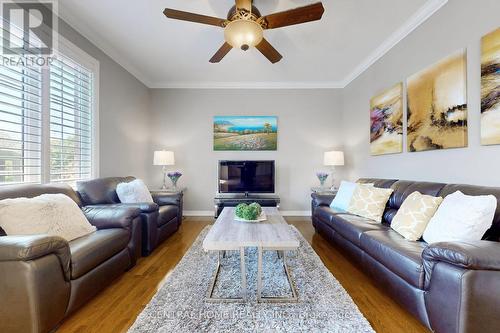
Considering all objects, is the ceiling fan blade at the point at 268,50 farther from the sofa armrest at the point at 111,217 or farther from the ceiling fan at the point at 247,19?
the sofa armrest at the point at 111,217

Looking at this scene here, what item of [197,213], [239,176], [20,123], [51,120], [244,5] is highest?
[244,5]

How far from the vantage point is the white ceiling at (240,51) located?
2455 mm

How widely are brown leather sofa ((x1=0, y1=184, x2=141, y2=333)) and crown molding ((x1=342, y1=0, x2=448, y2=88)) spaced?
3878mm

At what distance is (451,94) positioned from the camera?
2250 millimetres

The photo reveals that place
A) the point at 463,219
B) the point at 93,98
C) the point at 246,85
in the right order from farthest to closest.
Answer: the point at 246,85, the point at 93,98, the point at 463,219

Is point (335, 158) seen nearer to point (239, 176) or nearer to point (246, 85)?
point (239, 176)

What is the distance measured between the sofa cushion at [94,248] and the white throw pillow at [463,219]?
8.52 ft

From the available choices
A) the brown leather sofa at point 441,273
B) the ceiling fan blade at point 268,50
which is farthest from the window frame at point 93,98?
the brown leather sofa at point 441,273

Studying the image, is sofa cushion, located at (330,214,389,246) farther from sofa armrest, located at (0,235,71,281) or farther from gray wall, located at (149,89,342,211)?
sofa armrest, located at (0,235,71,281)

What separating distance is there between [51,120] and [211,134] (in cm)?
265

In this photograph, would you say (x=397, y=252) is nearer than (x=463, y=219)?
No

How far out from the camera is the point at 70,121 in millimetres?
2762

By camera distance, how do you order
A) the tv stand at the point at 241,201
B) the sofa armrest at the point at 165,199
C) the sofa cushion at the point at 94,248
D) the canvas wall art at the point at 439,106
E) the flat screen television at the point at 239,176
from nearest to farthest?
the sofa cushion at the point at 94,248
the canvas wall art at the point at 439,106
the sofa armrest at the point at 165,199
the tv stand at the point at 241,201
the flat screen television at the point at 239,176

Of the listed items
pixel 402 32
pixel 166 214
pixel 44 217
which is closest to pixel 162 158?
pixel 166 214
